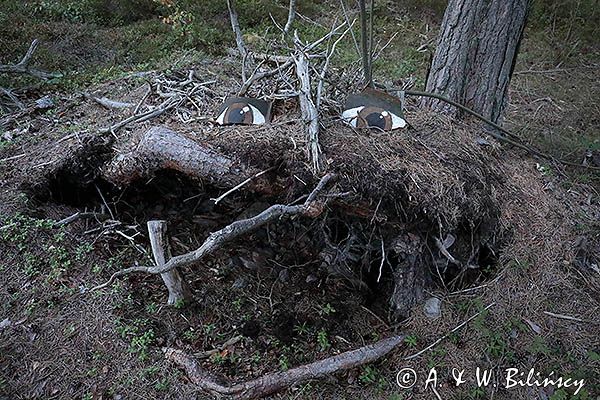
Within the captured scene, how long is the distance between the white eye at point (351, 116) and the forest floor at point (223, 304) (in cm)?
89

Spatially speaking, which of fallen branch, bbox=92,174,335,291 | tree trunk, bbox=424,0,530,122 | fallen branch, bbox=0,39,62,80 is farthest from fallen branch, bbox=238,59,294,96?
fallen branch, bbox=0,39,62,80

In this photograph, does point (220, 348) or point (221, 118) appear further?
point (221, 118)

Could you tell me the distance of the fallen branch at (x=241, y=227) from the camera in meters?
2.60

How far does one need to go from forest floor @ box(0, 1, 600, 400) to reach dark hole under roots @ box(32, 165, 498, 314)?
2 cm

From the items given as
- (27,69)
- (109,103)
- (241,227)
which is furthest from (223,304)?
(27,69)

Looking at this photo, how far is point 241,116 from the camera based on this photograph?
3.38 m

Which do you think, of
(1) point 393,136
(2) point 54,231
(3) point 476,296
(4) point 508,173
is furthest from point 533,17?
(2) point 54,231

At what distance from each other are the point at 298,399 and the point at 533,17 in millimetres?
7173

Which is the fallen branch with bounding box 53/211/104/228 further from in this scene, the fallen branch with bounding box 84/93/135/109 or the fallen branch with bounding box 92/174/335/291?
the fallen branch with bounding box 84/93/135/109

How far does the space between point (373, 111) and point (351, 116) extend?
0.16 metres

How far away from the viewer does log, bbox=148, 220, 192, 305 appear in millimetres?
2965

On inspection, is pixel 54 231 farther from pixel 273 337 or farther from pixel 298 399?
pixel 298 399

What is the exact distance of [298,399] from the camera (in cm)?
270

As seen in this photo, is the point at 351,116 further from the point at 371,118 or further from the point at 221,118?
the point at 221,118
